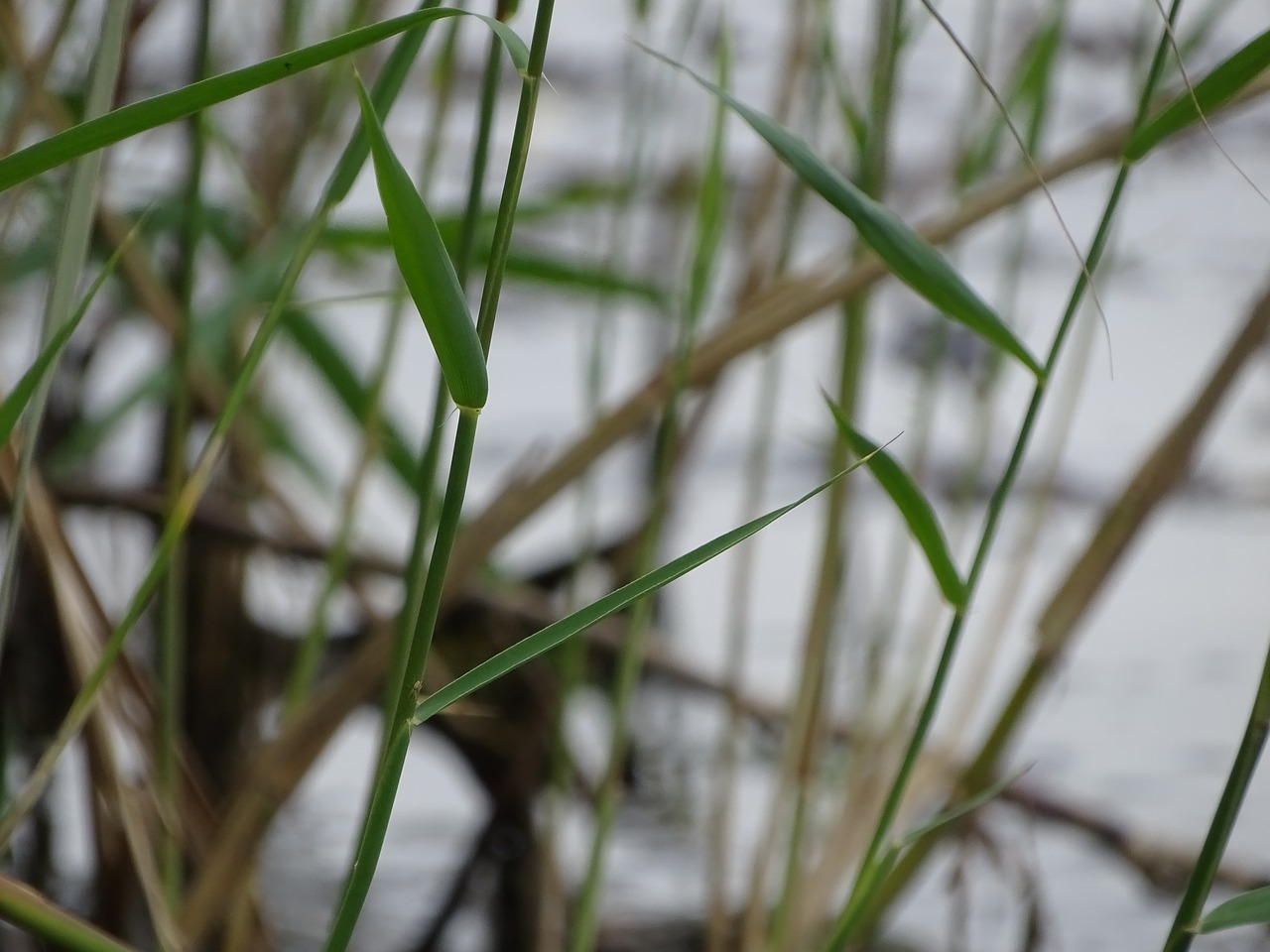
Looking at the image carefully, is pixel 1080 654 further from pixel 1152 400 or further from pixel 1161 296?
pixel 1161 296

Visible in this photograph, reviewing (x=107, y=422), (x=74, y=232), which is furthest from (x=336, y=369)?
(x=74, y=232)

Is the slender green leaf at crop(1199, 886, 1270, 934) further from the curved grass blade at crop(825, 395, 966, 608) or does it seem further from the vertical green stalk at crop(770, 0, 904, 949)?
the vertical green stalk at crop(770, 0, 904, 949)

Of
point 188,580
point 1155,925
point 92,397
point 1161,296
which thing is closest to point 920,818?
point 1155,925

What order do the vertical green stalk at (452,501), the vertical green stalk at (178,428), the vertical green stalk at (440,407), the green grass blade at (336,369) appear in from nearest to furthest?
1. the vertical green stalk at (452,501)
2. the vertical green stalk at (440,407)
3. the vertical green stalk at (178,428)
4. the green grass blade at (336,369)

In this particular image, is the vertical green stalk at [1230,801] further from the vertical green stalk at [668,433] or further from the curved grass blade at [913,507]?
the vertical green stalk at [668,433]

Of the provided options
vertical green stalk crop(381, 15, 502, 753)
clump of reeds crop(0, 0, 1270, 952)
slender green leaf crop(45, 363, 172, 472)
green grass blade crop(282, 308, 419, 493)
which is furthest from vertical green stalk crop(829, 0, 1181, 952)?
slender green leaf crop(45, 363, 172, 472)

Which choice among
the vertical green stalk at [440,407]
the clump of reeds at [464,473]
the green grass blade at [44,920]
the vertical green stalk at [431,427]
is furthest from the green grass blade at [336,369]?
the green grass blade at [44,920]
